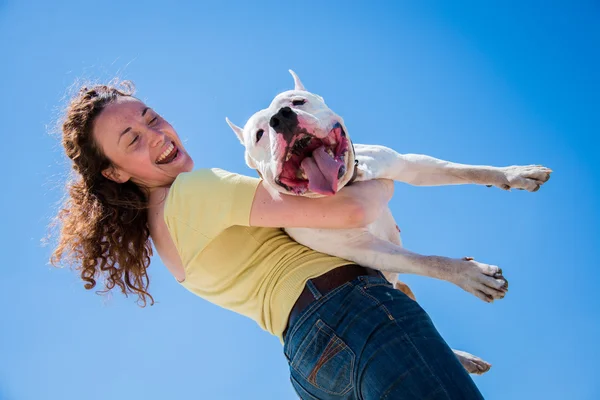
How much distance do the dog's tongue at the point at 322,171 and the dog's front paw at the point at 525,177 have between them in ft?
4.03

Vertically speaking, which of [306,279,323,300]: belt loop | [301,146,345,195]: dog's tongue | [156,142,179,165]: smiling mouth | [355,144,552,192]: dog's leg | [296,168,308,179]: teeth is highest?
[355,144,552,192]: dog's leg

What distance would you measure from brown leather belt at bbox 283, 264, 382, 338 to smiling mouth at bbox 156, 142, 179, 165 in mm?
1165

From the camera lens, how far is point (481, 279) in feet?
9.53

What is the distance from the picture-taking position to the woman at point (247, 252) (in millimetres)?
2295

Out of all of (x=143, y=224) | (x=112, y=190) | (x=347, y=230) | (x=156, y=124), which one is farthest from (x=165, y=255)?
(x=347, y=230)

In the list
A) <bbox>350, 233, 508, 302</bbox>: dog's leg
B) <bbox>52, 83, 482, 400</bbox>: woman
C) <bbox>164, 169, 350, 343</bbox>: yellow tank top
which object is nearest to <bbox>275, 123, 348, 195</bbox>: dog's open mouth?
<bbox>52, 83, 482, 400</bbox>: woman

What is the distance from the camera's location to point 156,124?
Result: 3.31m

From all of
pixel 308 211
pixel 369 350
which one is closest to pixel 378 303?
pixel 369 350

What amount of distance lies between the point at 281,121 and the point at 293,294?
890 millimetres

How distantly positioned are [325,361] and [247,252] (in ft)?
2.37

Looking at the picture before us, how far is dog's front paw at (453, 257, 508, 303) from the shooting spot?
2.85 meters

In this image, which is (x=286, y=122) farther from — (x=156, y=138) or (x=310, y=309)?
(x=310, y=309)

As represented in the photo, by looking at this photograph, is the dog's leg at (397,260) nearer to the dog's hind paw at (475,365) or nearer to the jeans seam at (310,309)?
the jeans seam at (310,309)

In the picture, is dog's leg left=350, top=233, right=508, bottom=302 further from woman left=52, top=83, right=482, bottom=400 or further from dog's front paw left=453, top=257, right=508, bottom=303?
woman left=52, top=83, right=482, bottom=400
